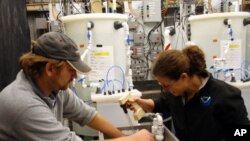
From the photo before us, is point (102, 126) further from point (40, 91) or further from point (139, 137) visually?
point (40, 91)

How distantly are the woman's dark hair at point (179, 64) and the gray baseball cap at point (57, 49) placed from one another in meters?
0.42

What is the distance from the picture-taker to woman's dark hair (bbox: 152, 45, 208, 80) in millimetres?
1412

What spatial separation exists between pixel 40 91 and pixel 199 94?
0.79 metres

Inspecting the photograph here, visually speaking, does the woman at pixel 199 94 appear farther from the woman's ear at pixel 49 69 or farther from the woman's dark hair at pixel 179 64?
the woman's ear at pixel 49 69

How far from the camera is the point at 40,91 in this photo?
125cm

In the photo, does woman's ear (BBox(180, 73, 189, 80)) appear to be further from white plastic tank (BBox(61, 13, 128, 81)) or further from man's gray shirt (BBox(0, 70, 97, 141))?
white plastic tank (BBox(61, 13, 128, 81))

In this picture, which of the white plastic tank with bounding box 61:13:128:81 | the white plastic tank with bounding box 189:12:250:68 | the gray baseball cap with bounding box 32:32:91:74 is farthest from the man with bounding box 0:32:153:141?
the white plastic tank with bounding box 189:12:250:68

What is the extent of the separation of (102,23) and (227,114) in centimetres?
178

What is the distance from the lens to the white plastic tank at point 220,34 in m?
3.08

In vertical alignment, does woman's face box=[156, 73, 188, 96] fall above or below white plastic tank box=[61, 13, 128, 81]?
below

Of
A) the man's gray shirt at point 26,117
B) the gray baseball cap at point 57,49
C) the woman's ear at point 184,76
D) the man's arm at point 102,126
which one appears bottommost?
the man's arm at point 102,126

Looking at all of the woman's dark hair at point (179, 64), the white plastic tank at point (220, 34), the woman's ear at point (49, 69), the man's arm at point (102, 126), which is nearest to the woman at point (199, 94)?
the woman's dark hair at point (179, 64)

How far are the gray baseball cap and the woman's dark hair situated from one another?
1.38 feet

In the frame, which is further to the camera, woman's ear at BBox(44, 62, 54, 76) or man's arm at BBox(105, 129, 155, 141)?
man's arm at BBox(105, 129, 155, 141)
